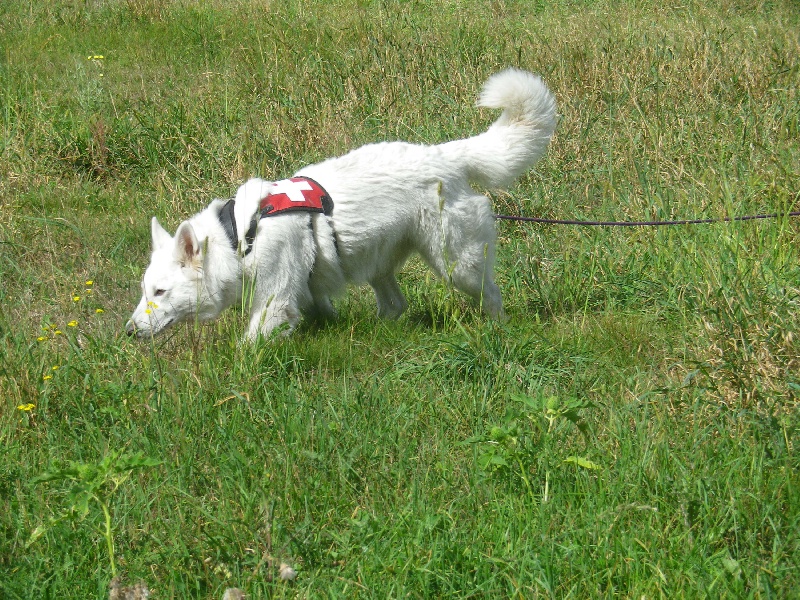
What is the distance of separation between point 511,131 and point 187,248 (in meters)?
2.12

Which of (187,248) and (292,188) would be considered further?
(292,188)

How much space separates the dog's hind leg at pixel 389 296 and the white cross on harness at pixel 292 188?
900 mm

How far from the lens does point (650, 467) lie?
10.2 feet

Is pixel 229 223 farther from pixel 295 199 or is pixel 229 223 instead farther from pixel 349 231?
pixel 349 231

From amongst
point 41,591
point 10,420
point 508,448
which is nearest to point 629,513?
point 508,448

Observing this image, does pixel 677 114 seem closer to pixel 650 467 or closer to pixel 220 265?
pixel 220 265

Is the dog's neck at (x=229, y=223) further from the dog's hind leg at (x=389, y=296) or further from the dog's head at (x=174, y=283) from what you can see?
the dog's hind leg at (x=389, y=296)

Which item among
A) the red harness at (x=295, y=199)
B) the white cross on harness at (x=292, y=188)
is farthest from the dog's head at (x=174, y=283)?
the white cross on harness at (x=292, y=188)

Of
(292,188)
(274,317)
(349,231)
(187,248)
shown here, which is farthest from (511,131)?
(187,248)

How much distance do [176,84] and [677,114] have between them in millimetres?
4932

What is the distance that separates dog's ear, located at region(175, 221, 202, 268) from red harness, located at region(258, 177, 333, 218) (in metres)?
0.40

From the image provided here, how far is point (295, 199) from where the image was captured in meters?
4.87

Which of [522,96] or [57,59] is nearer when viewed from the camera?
[522,96]

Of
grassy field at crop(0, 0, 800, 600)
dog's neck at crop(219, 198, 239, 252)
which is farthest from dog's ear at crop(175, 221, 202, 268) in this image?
grassy field at crop(0, 0, 800, 600)
